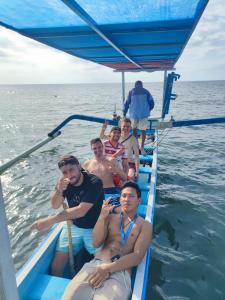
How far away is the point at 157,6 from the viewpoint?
3.32m

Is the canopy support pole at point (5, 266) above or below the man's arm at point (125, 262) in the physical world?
above

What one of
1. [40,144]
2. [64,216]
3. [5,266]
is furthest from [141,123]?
[5,266]

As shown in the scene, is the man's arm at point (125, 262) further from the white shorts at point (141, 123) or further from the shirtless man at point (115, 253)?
the white shorts at point (141, 123)

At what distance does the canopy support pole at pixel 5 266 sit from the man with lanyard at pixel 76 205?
6.04 ft

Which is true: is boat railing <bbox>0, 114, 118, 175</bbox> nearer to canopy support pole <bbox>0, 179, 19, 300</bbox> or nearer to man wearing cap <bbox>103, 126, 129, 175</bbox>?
man wearing cap <bbox>103, 126, 129, 175</bbox>

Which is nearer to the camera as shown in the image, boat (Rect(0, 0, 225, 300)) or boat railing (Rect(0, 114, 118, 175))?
boat (Rect(0, 0, 225, 300))

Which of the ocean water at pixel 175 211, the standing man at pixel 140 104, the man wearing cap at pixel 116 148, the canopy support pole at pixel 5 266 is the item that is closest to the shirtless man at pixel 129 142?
the man wearing cap at pixel 116 148

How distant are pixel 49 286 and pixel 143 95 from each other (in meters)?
7.00

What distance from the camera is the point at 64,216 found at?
330 centimetres

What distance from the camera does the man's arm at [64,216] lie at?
3.24 meters

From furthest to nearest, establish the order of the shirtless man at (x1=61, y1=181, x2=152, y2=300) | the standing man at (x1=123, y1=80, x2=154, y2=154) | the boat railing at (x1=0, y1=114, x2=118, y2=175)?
the standing man at (x1=123, y1=80, x2=154, y2=154) < the boat railing at (x1=0, y1=114, x2=118, y2=175) < the shirtless man at (x1=61, y1=181, x2=152, y2=300)

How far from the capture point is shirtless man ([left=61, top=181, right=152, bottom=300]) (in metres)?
3.00

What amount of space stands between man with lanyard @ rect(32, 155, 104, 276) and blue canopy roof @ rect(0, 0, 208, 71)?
2035 mm

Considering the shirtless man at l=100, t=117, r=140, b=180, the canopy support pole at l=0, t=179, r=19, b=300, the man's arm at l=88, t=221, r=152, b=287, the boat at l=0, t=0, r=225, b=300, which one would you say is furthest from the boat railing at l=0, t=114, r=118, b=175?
the canopy support pole at l=0, t=179, r=19, b=300
